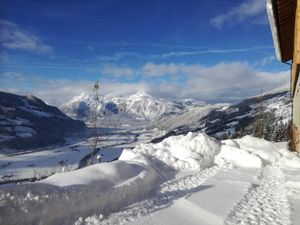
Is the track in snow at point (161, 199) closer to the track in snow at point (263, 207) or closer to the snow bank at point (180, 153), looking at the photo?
the snow bank at point (180, 153)

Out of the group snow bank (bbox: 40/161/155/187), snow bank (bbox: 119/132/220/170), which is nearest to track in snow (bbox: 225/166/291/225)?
snow bank (bbox: 40/161/155/187)

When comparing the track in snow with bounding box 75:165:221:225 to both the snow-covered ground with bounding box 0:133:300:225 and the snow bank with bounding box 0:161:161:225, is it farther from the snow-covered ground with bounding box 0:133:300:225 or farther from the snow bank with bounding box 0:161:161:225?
the snow bank with bounding box 0:161:161:225

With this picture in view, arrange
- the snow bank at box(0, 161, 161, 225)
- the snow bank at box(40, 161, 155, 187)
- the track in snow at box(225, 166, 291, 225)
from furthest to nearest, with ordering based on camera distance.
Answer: the snow bank at box(40, 161, 155, 187)
the track in snow at box(225, 166, 291, 225)
the snow bank at box(0, 161, 161, 225)

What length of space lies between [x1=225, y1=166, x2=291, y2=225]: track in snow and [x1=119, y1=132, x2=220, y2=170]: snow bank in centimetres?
343

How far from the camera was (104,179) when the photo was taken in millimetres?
8719

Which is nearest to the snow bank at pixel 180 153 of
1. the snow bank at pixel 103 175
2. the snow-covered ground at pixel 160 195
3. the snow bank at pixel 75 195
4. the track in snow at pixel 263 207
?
the snow-covered ground at pixel 160 195

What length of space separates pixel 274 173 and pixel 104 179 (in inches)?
260

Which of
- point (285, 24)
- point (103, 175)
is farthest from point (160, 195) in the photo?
point (285, 24)

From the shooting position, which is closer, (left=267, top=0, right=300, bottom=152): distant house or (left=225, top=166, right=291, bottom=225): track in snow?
(left=225, top=166, right=291, bottom=225): track in snow

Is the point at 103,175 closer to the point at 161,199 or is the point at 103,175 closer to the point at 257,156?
the point at 161,199

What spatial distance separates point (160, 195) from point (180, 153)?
5910mm

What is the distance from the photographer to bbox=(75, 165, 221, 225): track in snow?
6.73 metres

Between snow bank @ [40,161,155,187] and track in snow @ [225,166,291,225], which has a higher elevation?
snow bank @ [40,161,155,187]

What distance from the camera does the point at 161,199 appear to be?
8.51 m
